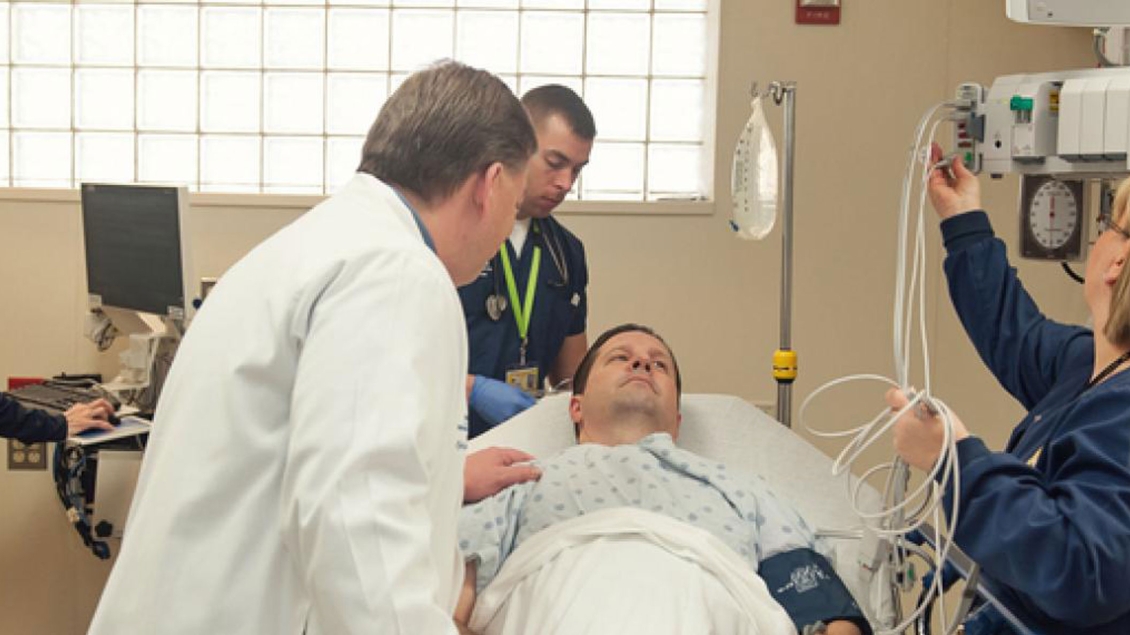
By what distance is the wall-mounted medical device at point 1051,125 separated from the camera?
205cm

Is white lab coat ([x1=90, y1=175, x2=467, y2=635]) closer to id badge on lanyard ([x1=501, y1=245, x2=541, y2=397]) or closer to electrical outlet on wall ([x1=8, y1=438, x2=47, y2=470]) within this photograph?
id badge on lanyard ([x1=501, y1=245, x2=541, y2=397])

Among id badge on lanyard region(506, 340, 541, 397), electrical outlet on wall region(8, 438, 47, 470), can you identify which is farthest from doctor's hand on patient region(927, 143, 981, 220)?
electrical outlet on wall region(8, 438, 47, 470)

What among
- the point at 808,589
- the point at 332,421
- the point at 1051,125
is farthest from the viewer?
the point at 808,589

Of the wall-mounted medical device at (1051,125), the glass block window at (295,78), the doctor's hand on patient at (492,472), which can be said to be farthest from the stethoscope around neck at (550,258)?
the wall-mounted medical device at (1051,125)

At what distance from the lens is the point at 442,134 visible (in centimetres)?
155

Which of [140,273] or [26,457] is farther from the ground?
[140,273]

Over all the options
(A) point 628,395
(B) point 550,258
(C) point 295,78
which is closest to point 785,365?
(A) point 628,395

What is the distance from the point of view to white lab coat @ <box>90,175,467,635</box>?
1.33 meters

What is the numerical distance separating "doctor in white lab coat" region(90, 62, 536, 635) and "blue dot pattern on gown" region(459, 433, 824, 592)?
2.75 feet

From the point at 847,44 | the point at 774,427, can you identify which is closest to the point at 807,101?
the point at 847,44

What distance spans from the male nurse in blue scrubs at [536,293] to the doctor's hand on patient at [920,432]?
1.29 metres

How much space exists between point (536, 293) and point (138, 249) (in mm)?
1297

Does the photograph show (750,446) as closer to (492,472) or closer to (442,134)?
(492,472)

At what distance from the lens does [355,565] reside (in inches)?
52.2
